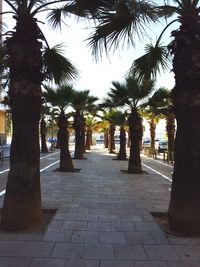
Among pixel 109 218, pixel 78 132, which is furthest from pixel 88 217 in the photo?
pixel 78 132

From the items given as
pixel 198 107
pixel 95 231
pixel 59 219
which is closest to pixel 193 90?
pixel 198 107

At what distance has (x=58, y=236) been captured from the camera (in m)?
6.25

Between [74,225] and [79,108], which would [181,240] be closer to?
[74,225]

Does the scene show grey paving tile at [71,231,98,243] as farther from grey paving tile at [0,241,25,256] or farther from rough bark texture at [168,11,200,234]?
rough bark texture at [168,11,200,234]

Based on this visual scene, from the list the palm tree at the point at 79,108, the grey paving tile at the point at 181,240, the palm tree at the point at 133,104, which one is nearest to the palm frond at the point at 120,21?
the grey paving tile at the point at 181,240

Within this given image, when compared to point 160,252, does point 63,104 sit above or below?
above

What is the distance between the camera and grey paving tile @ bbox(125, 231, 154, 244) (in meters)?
6.05

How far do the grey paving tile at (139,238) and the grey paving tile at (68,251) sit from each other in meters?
0.80

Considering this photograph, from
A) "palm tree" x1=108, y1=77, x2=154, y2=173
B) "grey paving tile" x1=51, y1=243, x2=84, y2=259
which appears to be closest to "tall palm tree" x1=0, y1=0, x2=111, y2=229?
"grey paving tile" x1=51, y1=243, x2=84, y2=259

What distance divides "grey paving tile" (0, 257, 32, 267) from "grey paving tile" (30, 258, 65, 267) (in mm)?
75

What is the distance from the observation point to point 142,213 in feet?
26.9

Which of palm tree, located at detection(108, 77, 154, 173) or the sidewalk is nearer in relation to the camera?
the sidewalk

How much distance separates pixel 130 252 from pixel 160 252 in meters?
0.40

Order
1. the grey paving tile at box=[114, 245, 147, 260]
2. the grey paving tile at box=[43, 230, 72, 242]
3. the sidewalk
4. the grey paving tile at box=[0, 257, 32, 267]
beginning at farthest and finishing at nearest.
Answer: the grey paving tile at box=[43, 230, 72, 242], the grey paving tile at box=[114, 245, 147, 260], the sidewalk, the grey paving tile at box=[0, 257, 32, 267]
